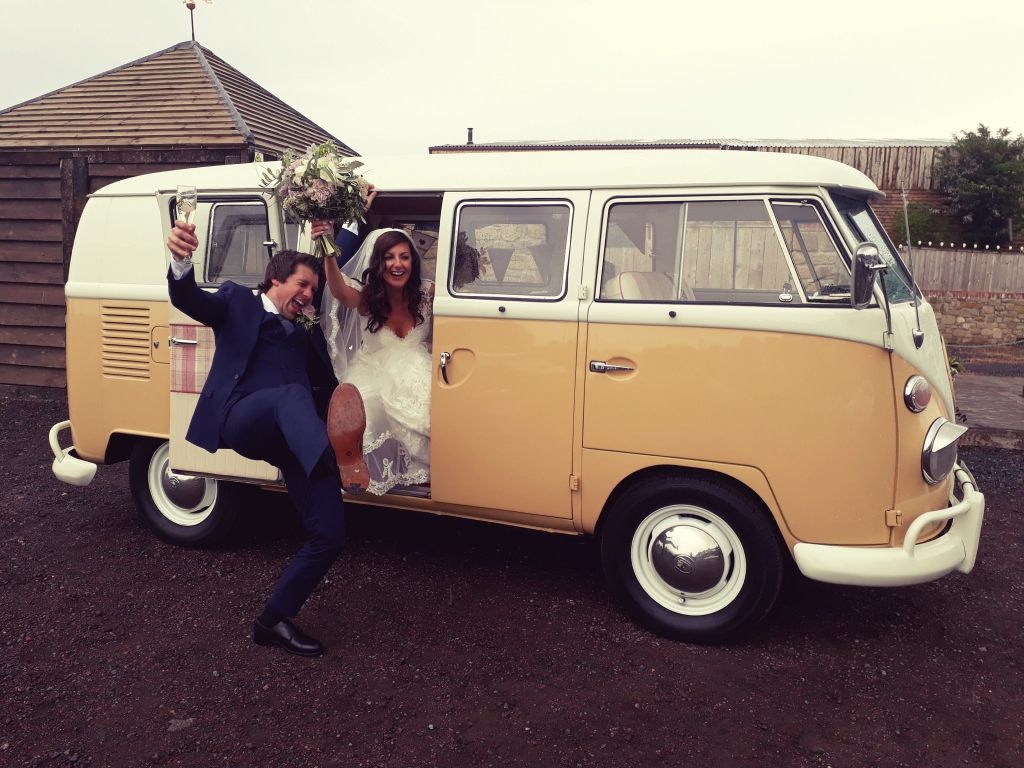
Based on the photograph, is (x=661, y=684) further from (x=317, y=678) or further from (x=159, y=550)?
(x=159, y=550)

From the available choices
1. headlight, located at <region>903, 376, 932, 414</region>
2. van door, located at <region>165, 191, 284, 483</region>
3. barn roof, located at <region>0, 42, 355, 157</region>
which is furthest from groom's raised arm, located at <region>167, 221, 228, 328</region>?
barn roof, located at <region>0, 42, 355, 157</region>

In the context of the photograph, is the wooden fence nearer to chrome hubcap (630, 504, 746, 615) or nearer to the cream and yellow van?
the cream and yellow van

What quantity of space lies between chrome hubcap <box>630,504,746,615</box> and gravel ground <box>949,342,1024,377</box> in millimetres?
11798

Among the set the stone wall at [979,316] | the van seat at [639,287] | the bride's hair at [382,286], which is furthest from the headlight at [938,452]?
the stone wall at [979,316]

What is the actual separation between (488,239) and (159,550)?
3027 mm

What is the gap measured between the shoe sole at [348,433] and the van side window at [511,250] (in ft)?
2.88

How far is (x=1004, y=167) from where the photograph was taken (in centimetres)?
1688

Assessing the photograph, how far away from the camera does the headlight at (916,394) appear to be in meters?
3.52

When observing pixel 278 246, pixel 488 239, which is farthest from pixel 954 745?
pixel 278 246

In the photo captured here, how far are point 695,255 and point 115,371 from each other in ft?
12.2

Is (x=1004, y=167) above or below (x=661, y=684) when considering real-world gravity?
above

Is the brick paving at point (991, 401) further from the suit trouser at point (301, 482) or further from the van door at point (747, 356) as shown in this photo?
the suit trouser at point (301, 482)

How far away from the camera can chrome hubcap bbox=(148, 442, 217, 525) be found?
5.11 meters

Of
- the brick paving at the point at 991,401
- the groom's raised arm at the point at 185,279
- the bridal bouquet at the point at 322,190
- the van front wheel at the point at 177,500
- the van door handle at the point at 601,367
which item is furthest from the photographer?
the brick paving at the point at 991,401
